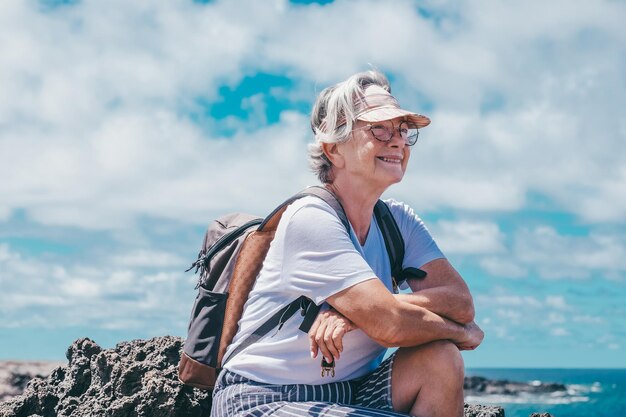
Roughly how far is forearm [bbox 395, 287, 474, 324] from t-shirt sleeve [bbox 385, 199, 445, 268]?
0.46 m

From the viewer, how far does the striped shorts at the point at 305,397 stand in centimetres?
410

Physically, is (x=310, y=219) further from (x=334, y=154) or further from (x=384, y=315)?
(x=384, y=315)

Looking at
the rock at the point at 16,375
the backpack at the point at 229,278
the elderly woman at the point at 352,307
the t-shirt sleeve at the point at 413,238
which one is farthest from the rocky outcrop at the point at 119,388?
the rock at the point at 16,375

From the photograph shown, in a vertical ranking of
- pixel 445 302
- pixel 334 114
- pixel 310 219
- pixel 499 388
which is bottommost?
pixel 445 302

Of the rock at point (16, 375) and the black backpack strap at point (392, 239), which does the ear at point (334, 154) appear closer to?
the black backpack strap at point (392, 239)

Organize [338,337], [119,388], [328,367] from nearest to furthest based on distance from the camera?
[338,337] → [328,367] → [119,388]

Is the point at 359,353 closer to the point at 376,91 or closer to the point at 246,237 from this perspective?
the point at 246,237

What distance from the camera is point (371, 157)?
14.5ft

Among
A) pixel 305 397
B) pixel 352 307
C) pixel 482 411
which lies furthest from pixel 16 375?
pixel 352 307

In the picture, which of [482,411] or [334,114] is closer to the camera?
[334,114]

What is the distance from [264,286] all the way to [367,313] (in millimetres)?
674

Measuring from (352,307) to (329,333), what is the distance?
168 mm

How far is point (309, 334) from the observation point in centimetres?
409

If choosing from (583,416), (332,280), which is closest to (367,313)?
(332,280)
